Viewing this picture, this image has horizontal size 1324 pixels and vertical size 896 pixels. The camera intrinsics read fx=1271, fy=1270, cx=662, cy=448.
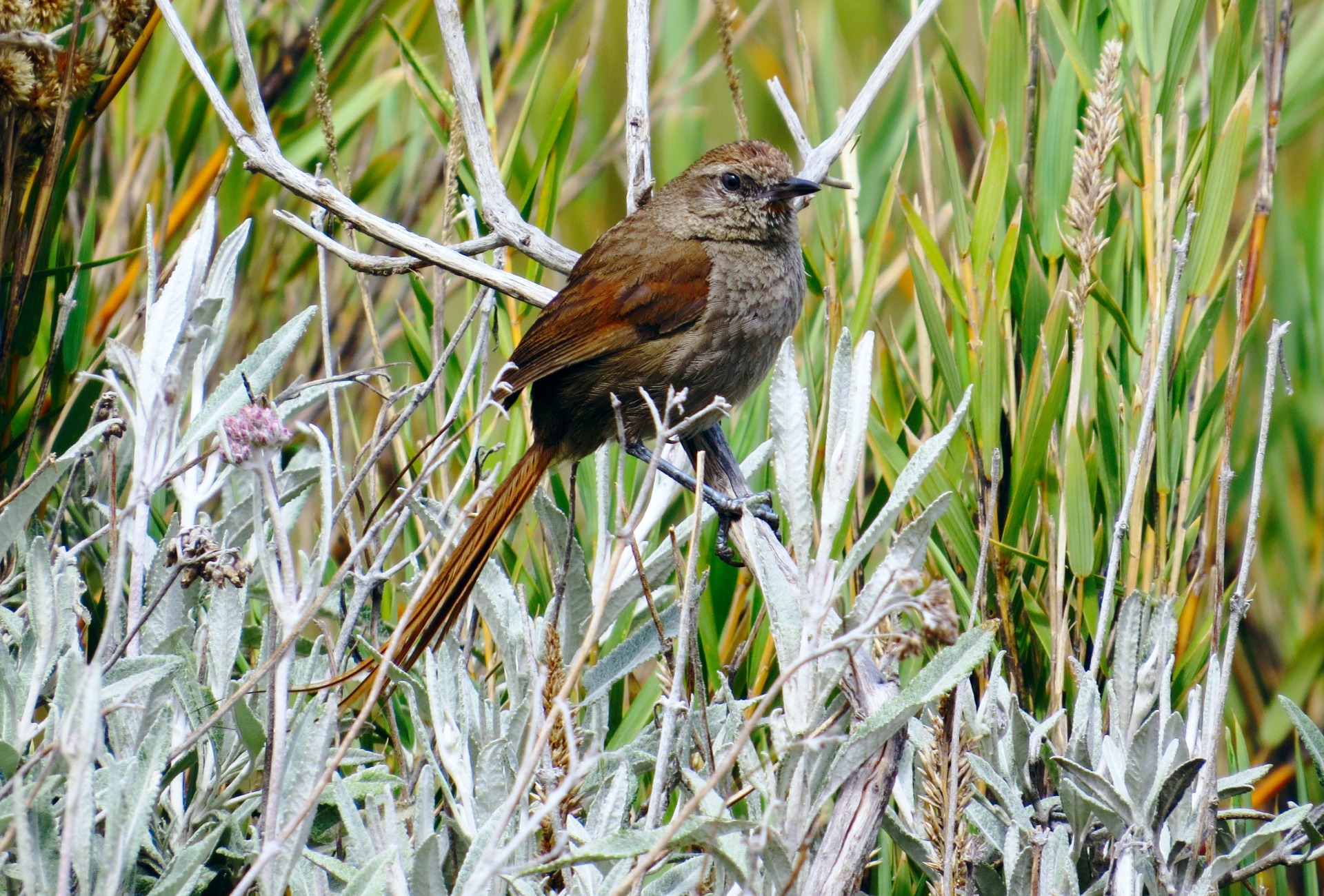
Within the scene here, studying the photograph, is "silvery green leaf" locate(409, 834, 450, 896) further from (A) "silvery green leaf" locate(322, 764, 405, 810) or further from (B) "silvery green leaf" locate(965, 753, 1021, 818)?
(B) "silvery green leaf" locate(965, 753, 1021, 818)

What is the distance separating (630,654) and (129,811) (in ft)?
2.51

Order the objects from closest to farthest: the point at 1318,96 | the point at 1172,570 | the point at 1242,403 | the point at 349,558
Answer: the point at 349,558
the point at 1172,570
the point at 1242,403
the point at 1318,96

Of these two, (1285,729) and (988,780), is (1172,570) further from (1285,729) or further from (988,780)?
(1285,729)

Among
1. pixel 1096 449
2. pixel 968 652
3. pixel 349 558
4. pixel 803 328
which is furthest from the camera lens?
pixel 803 328

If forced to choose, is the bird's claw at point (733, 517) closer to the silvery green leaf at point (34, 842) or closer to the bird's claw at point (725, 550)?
the bird's claw at point (725, 550)

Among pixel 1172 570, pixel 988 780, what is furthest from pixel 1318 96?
pixel 988 780

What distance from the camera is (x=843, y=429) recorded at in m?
1.70

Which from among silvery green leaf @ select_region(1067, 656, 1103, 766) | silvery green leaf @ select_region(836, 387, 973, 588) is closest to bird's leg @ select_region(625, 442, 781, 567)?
silvery green leaf @ select_region(836, 387, 973, 588)

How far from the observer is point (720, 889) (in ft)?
5.19

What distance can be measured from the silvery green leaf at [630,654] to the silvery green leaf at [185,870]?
608mm

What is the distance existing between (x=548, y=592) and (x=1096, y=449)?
1019mm

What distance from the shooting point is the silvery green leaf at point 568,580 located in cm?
203

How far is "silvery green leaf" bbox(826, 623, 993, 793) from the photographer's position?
1.49 m

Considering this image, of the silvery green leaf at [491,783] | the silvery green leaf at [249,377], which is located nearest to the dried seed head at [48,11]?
the silvery green leaf at [249,377]
